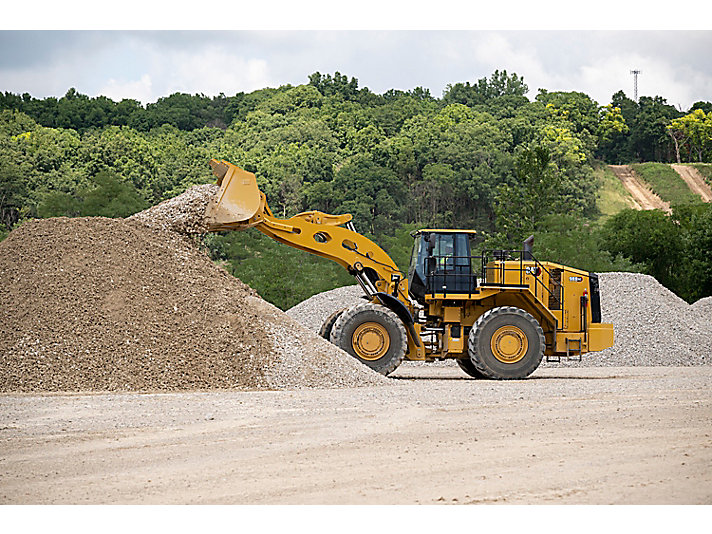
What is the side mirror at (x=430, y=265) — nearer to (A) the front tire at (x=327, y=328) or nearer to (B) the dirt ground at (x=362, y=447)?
(A) the front tire at (x=327, y=328)

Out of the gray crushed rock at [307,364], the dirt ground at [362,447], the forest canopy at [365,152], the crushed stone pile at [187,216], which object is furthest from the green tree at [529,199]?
the dirt ground at [362,447]

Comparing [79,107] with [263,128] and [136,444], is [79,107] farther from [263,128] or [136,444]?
[136,444]

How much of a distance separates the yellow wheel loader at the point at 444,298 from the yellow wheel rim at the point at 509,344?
19mm

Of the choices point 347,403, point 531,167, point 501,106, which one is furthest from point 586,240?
Result: point 501,106

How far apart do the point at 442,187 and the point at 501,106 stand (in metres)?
28.7

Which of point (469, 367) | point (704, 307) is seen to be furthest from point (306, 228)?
point (704, 307)

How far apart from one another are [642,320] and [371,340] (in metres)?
10.8

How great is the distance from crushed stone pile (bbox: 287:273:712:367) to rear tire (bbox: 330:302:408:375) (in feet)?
25.7

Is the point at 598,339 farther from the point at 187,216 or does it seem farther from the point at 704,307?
the point at 704,307

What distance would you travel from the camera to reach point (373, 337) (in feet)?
54.1

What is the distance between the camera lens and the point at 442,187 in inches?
2459

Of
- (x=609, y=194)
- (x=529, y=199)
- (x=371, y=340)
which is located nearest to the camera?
(x=371, y=340)

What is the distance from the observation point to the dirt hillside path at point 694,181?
7769 centimetres

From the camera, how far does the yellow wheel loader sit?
16.5 m
